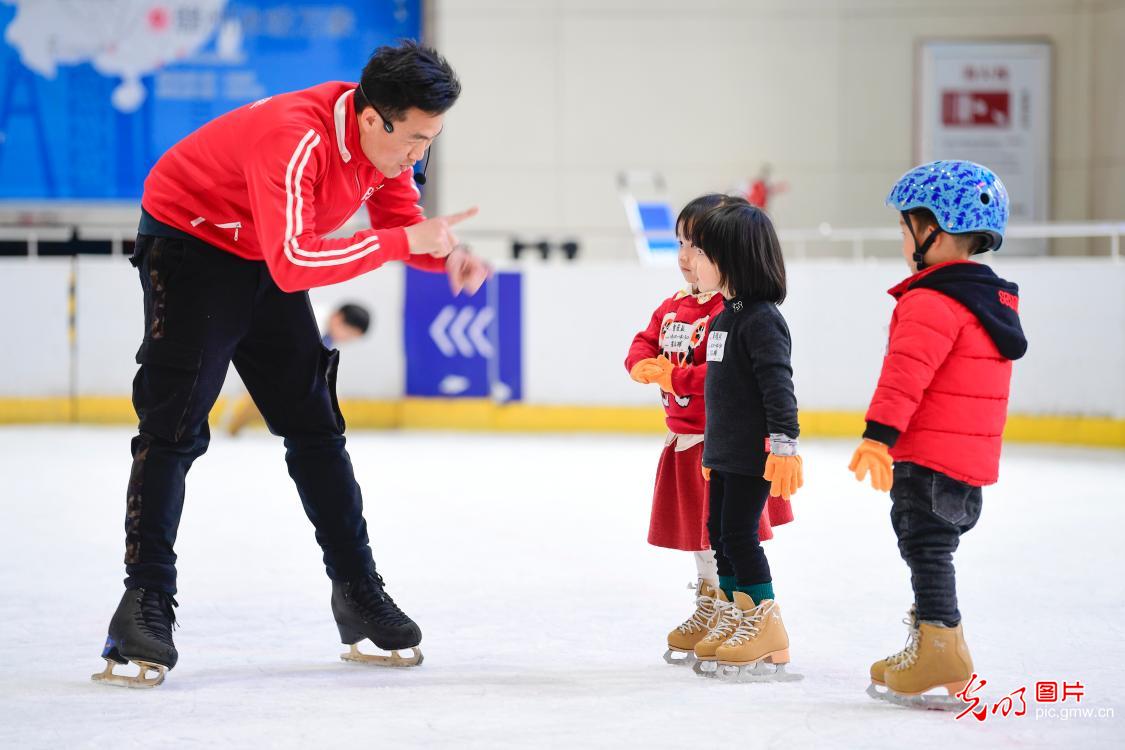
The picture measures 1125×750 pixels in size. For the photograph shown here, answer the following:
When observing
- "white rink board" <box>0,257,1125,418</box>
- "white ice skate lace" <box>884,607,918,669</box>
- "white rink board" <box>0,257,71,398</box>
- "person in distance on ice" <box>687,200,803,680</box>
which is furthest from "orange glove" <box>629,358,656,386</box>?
"white rink board" <box>0,257,71,398</box>

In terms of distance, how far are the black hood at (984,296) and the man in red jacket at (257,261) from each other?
0.81 metres

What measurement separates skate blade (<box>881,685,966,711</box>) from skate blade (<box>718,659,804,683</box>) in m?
0.25

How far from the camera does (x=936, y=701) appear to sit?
2.29 metres

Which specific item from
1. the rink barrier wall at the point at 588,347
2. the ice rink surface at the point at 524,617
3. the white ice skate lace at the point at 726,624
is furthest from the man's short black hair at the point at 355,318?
the white ice skate lace at the point at 726,624

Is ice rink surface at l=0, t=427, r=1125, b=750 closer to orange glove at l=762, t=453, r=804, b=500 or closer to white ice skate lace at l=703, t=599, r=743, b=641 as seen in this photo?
white ice skate lace at l=703, t=599, r=743, b=641

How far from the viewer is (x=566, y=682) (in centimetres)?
249

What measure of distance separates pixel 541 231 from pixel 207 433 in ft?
27.3

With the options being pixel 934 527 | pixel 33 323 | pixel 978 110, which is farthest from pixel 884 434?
pixel 978 110

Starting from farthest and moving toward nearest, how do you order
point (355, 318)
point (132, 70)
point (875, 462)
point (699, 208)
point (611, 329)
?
point (132, 70) < point (611, 329) < point (355, 318) < point (699, 208) < point (875, 462)

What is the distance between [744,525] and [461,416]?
5022 mm

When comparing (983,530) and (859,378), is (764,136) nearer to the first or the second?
(859,378)

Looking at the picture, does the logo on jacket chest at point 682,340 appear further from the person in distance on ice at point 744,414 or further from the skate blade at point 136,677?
the skate blade at point 136,677

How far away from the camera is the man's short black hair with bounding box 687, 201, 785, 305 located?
8.38ft

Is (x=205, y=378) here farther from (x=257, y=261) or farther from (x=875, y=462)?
(x=875, y=462)
